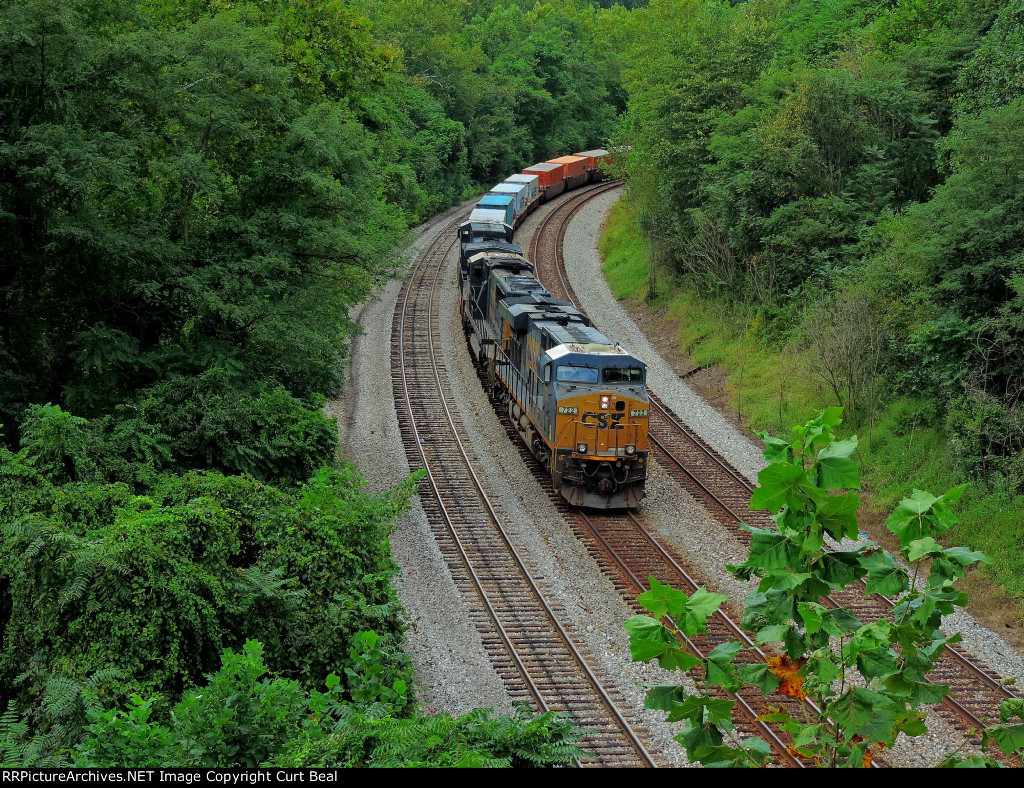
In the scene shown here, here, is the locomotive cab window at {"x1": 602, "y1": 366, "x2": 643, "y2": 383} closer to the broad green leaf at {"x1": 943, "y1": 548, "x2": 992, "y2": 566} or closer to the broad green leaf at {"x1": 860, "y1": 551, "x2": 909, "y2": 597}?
the broad green leaf at {"x1": 860, "y1": 551, "x2": 909, "y2": 597}

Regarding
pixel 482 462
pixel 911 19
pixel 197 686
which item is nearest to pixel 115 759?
pixel 197 686

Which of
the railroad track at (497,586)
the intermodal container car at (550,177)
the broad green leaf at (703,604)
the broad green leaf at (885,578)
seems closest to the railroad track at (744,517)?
the broad green leaf at (885,578)

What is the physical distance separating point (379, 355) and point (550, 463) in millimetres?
13396

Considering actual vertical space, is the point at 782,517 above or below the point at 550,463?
above

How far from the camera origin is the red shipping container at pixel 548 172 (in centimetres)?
6315

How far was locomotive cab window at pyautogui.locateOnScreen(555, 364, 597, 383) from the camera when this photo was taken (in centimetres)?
2120

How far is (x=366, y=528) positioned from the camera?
15.3 meters

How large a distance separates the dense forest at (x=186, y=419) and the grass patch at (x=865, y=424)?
1215 centimetres

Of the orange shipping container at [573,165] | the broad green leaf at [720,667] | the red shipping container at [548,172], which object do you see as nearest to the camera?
the broad green leaf at [720,667]

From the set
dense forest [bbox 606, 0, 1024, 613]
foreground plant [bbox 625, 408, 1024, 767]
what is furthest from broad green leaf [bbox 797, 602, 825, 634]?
dense forest [bbox 606, 0, 1024, 613]

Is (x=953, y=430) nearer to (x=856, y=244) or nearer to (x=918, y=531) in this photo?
(x=856, y=244)

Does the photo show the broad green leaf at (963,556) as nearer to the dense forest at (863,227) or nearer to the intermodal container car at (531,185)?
the dense forest at (863,227)

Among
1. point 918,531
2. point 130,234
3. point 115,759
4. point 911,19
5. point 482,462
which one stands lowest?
point 482,462

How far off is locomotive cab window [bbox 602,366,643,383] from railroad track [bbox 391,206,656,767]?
424cm
